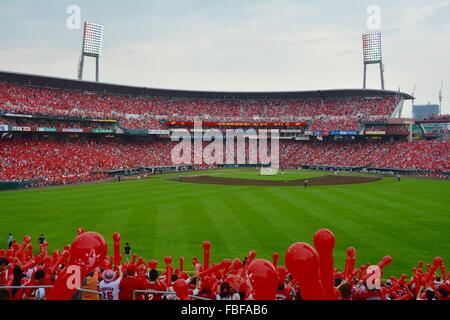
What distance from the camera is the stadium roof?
202 feet

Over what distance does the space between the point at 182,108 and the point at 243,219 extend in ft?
193

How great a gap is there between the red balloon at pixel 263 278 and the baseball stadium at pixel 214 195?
0.03 ft

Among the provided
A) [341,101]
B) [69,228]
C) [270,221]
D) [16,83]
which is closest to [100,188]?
[69,228]

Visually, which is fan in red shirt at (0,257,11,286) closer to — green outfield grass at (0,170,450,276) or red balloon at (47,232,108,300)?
red balloon at (47,232,108,300)

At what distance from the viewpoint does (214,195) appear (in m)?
36.8

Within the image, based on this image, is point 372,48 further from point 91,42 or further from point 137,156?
point 91,42

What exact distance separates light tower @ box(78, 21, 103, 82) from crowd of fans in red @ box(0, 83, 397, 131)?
6.54 meters

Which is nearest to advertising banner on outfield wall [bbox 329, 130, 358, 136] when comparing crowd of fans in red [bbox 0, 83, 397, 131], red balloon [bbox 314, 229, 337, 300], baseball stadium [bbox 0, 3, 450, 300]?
baseball stadium [bbox 0, 3, 450, 300]

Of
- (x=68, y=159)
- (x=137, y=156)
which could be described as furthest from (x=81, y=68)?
(x=68, y=159)

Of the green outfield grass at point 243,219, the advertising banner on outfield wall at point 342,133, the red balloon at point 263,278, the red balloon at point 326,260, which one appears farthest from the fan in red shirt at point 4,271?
the advertising banner on outfield wall at point 342,133

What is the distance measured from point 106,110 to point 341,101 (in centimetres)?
4836
